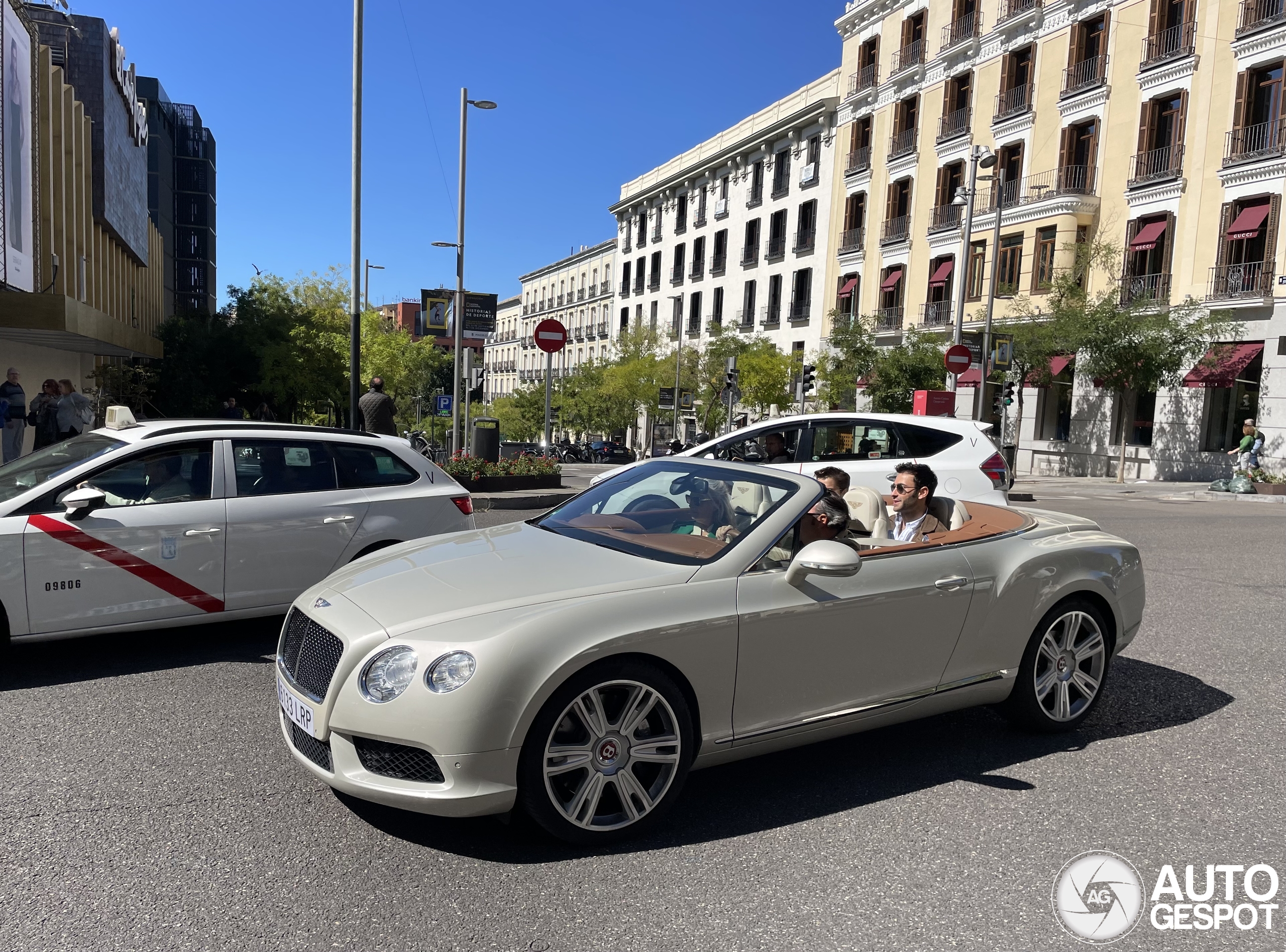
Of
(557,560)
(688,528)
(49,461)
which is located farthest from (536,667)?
(49,461)

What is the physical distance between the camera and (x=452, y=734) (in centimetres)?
326

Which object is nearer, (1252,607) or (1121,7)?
(1252,607)

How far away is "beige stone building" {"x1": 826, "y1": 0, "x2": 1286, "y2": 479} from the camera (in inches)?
1068

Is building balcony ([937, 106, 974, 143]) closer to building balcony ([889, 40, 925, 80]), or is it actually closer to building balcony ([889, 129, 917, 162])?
building balcony ([889, 129, 917, 162])

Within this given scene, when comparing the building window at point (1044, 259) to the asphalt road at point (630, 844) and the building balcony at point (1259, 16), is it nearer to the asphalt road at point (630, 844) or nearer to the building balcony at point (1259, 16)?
the building balcony at point (1259, 16)

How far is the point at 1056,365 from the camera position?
102ft

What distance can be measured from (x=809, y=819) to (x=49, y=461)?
194 inches

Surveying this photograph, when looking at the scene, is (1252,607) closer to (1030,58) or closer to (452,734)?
(452,734)

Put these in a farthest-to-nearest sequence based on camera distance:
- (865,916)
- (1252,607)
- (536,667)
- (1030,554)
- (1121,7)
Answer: (1121,7) < (1252,607) < (1030,554) < (536,667) < (865,916)

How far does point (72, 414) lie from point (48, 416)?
0.39 metres

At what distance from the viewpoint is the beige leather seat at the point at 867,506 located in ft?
18.4

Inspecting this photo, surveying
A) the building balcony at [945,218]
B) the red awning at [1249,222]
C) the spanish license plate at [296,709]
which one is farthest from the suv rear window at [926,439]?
the building balcony at [945,218]

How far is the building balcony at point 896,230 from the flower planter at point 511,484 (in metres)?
28.2

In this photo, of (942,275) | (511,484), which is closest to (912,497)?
(511,484)
